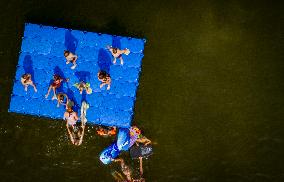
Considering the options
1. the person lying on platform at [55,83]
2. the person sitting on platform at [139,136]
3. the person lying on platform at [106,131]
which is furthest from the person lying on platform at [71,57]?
the person sitting on platform at [139,136]

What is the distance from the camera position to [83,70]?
496 inches

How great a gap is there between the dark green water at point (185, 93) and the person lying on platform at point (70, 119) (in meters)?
0.25

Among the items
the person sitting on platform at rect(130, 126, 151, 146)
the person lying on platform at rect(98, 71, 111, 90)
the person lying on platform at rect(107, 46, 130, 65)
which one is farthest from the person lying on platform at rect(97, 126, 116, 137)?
the person lying on platform at rect(107, 46, 130, 65)

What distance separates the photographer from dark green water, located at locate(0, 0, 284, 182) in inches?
502

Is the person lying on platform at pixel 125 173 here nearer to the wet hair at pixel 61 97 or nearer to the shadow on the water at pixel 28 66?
the wet hair at pixel 61 97

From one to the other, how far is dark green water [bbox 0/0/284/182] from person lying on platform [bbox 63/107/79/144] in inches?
10.0

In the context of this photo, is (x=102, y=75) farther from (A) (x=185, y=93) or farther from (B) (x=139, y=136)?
(A) (x=185, y=93)

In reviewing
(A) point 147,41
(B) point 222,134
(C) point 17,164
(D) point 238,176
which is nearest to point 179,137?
(B) point 222,134

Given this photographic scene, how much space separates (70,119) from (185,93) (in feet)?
11.2

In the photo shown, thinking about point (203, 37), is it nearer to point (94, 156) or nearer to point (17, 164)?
point (94, 156)

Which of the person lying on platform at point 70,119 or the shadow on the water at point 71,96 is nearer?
the person lying on platform at point 70,119

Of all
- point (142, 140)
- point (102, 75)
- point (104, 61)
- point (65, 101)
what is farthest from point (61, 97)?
point (142, 140)

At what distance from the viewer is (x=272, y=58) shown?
12.8 metres

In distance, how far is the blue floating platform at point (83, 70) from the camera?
41.3 ft
